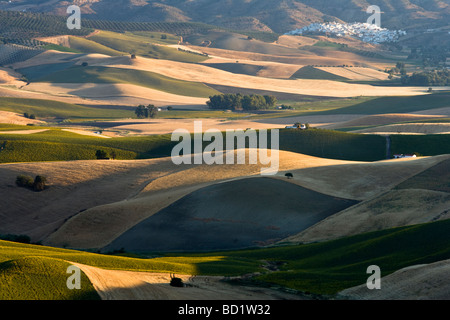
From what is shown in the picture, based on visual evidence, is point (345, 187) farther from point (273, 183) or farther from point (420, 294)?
point (420, 294)

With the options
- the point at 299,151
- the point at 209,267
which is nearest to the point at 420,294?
the point at 209,267

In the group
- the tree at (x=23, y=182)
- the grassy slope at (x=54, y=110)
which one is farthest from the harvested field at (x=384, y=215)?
the grassy slope at (x=54, y=110)

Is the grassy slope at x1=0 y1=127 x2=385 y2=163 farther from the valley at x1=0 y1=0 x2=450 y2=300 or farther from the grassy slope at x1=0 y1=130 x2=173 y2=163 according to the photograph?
the valley at x1=0 y1=0 x2=450 y2=300

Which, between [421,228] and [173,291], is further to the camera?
[421,228]

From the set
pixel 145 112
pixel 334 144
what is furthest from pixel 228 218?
pixel 145 112

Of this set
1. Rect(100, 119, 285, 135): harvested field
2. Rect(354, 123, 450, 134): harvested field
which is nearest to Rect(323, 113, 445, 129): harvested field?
Result: Rect(100, 119, 285, 135): harvested field

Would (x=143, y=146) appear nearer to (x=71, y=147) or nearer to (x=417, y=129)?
(x=71, y=147)

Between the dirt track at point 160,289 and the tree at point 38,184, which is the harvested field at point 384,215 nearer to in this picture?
the dirt track at point 160,289
